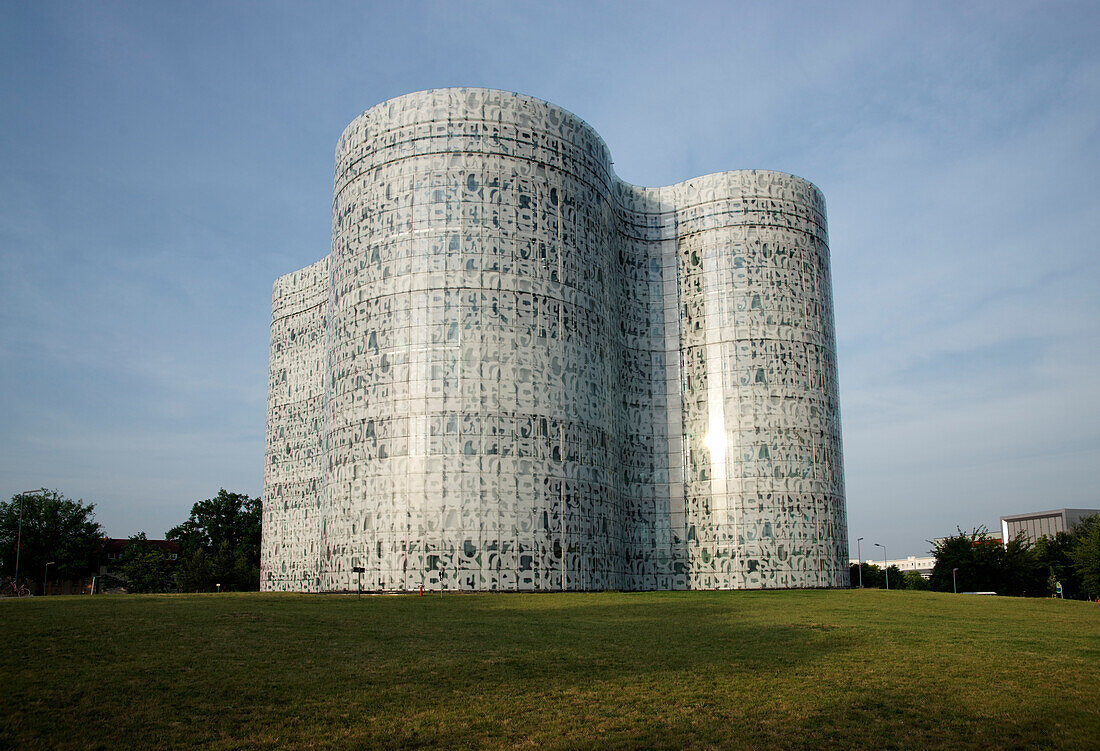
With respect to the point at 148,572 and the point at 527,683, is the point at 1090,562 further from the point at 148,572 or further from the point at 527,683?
the point at 148,572

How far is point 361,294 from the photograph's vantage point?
4744cm

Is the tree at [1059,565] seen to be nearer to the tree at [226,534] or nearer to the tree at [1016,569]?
the tree at [1016,569]

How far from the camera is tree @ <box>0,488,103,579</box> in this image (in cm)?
8969

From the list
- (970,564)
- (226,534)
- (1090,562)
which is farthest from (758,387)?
(226,534)

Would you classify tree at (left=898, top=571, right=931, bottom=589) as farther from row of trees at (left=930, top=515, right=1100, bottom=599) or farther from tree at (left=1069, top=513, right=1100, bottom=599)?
tree at (left=1069, top=513, right=1100, bottom=599)

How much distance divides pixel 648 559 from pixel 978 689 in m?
40.9

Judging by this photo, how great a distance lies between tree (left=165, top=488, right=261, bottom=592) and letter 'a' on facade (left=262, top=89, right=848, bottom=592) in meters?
21.4

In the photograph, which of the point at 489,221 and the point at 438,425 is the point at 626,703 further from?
the point at 489,221

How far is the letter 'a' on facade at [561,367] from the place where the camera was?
43969 millimetres

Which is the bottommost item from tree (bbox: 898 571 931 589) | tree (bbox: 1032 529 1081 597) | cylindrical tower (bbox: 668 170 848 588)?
tree (bbox: 898 571 931 589)

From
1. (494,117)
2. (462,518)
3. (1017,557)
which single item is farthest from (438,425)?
(1017,557)

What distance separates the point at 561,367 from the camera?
4662 cm

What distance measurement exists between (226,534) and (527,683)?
81028 mm

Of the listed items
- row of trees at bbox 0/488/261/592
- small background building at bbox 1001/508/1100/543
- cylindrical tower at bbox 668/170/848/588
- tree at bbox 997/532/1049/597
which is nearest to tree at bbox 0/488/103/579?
row of trees at bbox 0/488/261/592
